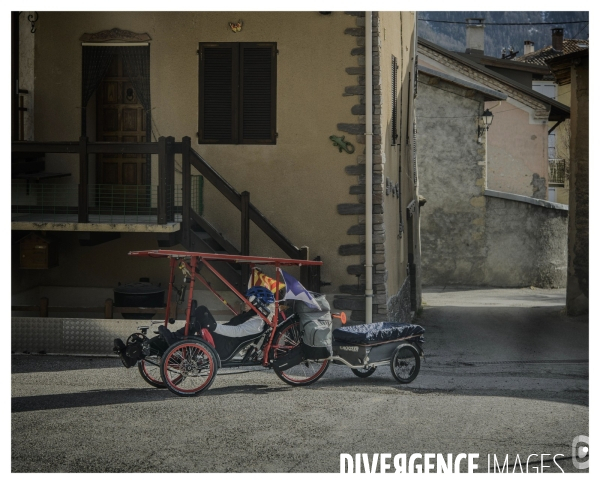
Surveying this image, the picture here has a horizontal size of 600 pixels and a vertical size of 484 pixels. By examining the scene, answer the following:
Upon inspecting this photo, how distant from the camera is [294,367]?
921 centimetres

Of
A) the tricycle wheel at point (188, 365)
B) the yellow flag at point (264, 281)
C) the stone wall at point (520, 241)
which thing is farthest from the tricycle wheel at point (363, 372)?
the stone wall at point (520, 241)

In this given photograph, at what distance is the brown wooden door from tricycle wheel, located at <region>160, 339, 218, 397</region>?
461 centimetres

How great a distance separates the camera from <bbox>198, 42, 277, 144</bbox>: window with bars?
12156 millimetres

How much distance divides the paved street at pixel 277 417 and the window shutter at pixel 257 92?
12.0 feet

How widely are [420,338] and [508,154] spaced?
1983 centimetres

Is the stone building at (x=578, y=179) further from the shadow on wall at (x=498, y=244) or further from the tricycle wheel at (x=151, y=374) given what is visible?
the tricycle wheel at (x=151, y=374)

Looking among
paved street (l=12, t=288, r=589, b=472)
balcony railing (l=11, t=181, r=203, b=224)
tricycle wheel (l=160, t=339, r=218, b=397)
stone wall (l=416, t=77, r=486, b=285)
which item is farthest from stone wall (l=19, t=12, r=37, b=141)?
stone wall (l=416, t=77, r=486, b=285)

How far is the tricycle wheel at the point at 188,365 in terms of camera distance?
8453 mm

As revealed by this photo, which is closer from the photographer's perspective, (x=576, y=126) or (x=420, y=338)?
(x=420, y=338)

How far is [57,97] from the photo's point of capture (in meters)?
12.4
